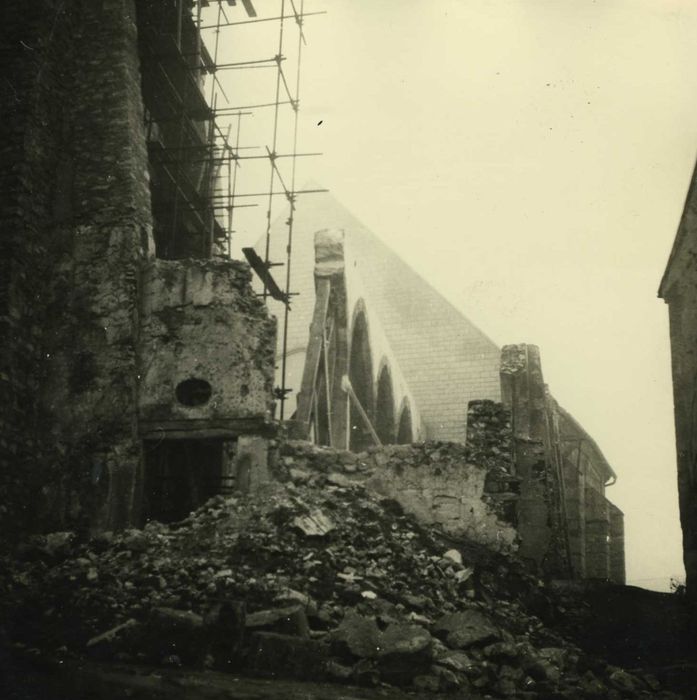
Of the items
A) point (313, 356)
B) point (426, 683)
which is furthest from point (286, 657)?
point (313, 356)

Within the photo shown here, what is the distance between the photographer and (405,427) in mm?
22453

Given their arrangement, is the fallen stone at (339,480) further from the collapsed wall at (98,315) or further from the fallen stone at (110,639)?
the fallen stone at (110,639)

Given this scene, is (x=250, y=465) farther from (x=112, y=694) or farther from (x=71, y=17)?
(x=71, y=17)

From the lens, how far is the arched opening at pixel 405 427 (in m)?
22.1

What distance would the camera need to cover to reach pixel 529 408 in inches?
497

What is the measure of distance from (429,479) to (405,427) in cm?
1228

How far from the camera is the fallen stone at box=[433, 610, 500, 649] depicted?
679 cm

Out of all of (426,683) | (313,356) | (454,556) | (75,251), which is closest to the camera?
(426,683)

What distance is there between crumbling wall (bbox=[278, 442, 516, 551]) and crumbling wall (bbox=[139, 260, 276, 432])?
0.91 meters

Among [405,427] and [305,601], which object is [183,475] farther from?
[405,427]

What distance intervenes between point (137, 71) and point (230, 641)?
7332 millimetres

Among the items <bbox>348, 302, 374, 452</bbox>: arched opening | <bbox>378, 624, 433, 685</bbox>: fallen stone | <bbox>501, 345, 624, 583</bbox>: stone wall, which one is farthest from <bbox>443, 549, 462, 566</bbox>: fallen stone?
<bbox>348, 302, 374, 452</bbox>: arched opening

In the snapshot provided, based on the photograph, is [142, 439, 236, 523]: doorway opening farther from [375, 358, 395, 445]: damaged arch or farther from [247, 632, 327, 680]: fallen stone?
[375, 358, 395, 445]: damaged arch

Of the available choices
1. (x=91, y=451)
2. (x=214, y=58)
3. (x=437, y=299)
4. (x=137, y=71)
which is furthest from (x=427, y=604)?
(x=437, y=299)
